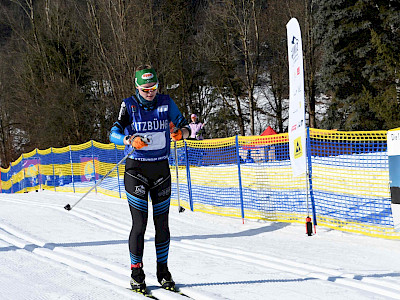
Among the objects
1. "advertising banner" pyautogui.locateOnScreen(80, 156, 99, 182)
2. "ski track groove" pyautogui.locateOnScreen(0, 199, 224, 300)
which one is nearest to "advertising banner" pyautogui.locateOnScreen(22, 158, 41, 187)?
"advertising banner" pyautogui.locateOnScreen(80, 156, 99, 182)

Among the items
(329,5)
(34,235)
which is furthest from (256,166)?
(329,5)

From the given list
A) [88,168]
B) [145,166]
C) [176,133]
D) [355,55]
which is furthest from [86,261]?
[355,55]

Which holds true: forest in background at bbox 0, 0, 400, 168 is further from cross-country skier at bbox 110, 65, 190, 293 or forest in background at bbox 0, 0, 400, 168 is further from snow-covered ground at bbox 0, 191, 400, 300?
cross-country skier at bbox 110, 65, 190, 293

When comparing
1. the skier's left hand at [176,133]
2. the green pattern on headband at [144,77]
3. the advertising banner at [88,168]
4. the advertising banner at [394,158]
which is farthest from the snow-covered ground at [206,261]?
the advertising banner at [88,168]

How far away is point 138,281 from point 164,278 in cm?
24

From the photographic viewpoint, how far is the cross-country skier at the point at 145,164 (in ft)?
13.1

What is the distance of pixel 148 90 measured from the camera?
158 inches

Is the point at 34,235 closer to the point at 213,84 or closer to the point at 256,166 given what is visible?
the point at 256,166

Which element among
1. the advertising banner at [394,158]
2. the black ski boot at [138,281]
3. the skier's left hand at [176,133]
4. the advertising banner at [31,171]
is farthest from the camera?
the advertising banner at [31,171]

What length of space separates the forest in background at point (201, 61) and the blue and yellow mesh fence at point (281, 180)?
13851mm

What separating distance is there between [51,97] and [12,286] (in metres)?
28.4

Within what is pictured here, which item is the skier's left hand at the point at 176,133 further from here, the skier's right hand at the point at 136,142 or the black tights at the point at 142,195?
the skier's right hand at the point at 136,142

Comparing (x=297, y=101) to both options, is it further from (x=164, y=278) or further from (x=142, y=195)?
(x=164, y=278)

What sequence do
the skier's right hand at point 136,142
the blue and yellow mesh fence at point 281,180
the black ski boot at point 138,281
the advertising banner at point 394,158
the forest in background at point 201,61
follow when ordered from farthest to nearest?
the forest in background at point 201,61 < the blue and yellow mesh fence at point 281,180 < the advertising banner at point 394,158 < the black ski boot at point 138,281 < the skier's right hand at point 136,142
